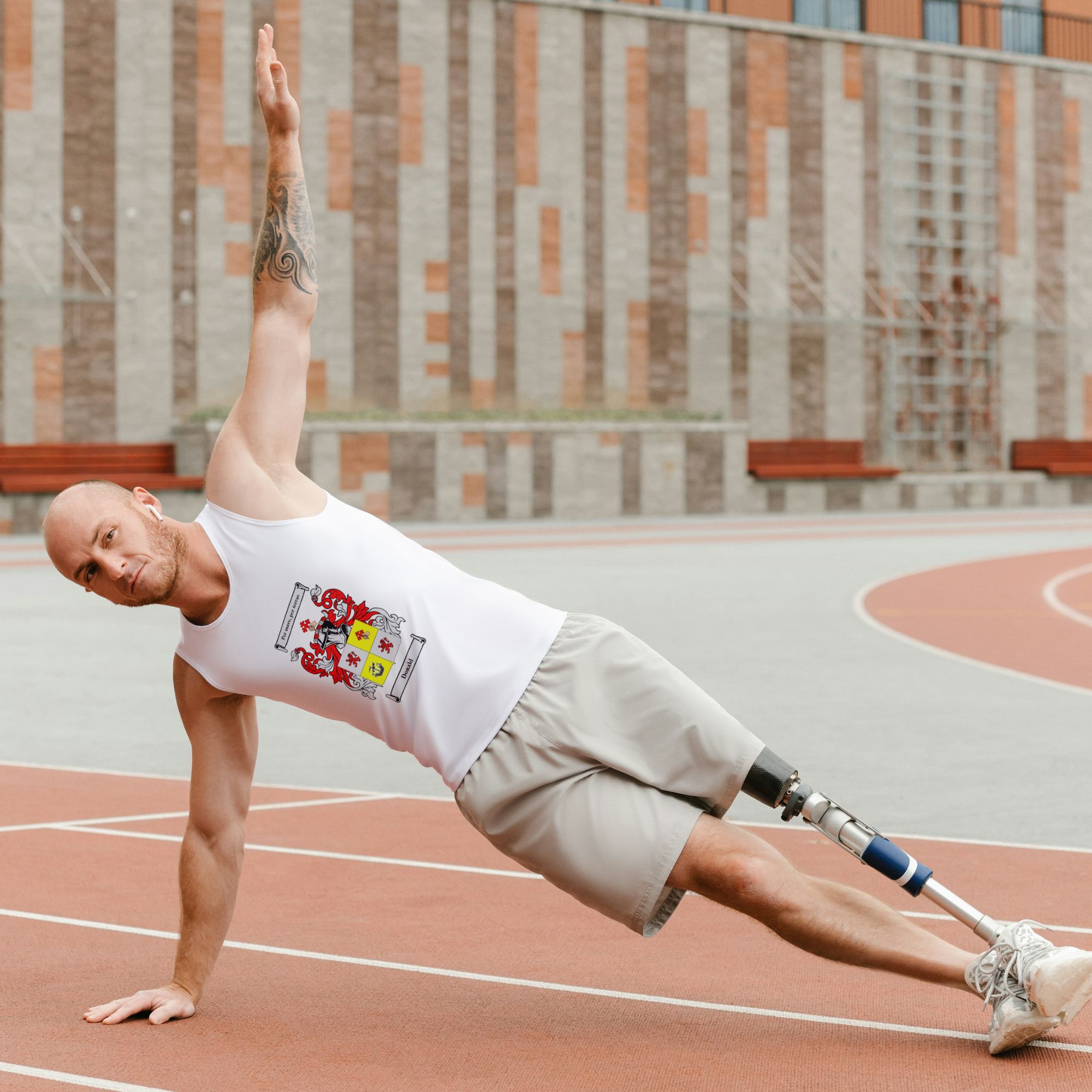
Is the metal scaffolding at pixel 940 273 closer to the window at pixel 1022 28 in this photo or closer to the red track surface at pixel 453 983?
the window at pixel 1022 28

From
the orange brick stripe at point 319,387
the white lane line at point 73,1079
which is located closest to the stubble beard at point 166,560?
the white lane line at point 73,1079

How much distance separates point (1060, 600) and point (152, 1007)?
42.8 ft

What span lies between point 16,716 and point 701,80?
87.7ft

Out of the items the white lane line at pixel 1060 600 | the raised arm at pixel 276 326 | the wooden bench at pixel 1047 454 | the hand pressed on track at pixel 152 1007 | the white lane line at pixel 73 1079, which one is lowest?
the white lane line at pixel 73 1079

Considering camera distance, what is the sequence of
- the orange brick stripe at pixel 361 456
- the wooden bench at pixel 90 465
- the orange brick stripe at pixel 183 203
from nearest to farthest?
the wooden bench at pixel 90 465 < the orange brick stripe at pixel 361 456 < the orange brick stripe at pixel 183 203

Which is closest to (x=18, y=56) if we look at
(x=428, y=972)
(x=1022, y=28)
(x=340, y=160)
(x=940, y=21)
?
(x=340, y=160)

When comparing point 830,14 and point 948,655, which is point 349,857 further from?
point 830,14

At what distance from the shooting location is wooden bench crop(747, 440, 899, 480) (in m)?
32.7

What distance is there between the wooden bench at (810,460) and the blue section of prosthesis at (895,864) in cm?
2838

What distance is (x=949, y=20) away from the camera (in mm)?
37219

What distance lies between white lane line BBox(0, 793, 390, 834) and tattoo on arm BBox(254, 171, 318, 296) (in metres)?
2.76

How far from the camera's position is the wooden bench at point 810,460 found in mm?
32656

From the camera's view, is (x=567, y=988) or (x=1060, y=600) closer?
(x=567, y=988)

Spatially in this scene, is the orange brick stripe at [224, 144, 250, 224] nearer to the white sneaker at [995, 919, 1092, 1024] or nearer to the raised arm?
the raised arm
